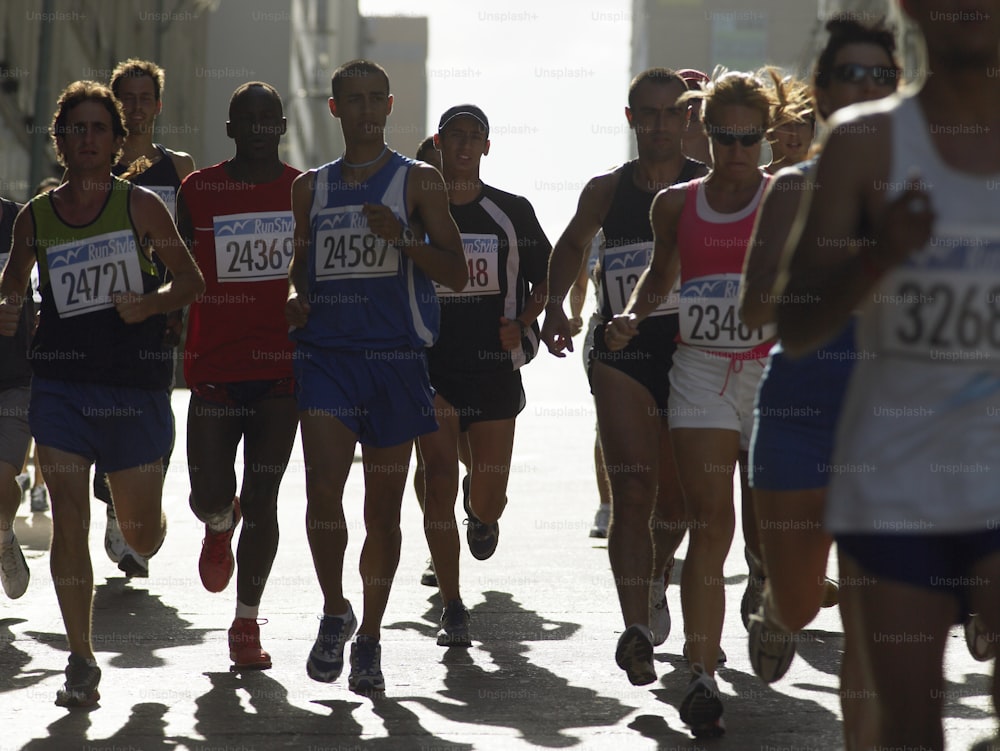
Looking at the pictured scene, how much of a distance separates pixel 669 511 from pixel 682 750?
179 cm

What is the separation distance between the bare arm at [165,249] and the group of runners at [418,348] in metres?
0.01

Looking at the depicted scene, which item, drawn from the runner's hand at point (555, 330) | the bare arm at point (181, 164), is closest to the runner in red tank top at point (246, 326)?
the runner's hand at point (555, 330)

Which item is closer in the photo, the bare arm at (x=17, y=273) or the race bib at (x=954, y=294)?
the race bib at (x=954, y=294)

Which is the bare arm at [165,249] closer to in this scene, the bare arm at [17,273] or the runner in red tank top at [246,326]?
the bare arm at [17,273]

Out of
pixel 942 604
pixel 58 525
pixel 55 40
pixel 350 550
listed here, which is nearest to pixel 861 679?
pixel 942 604

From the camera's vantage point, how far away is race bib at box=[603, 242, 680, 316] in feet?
23.0

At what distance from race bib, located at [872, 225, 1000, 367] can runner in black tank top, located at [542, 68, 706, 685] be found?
3103 mm

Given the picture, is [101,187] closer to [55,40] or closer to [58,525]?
[58,525]

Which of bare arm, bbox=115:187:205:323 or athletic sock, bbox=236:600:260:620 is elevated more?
bare arm, bbox=115:187:205:323

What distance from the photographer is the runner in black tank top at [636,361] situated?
21.4ft

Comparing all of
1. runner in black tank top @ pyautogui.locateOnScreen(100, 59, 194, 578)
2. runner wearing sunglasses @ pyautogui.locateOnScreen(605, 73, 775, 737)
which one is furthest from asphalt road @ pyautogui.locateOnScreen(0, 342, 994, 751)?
runner in black tank top @ pyautogui.locateOnScreen(100, 59, 194, 578)

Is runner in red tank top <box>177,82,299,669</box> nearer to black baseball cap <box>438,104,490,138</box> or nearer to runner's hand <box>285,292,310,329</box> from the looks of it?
runner's hand <box>285,292,310,329</box>

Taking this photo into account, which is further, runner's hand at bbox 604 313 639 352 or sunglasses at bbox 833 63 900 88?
runner's hand at bbox 604 313 639 352

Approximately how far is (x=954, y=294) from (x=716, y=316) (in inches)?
114
